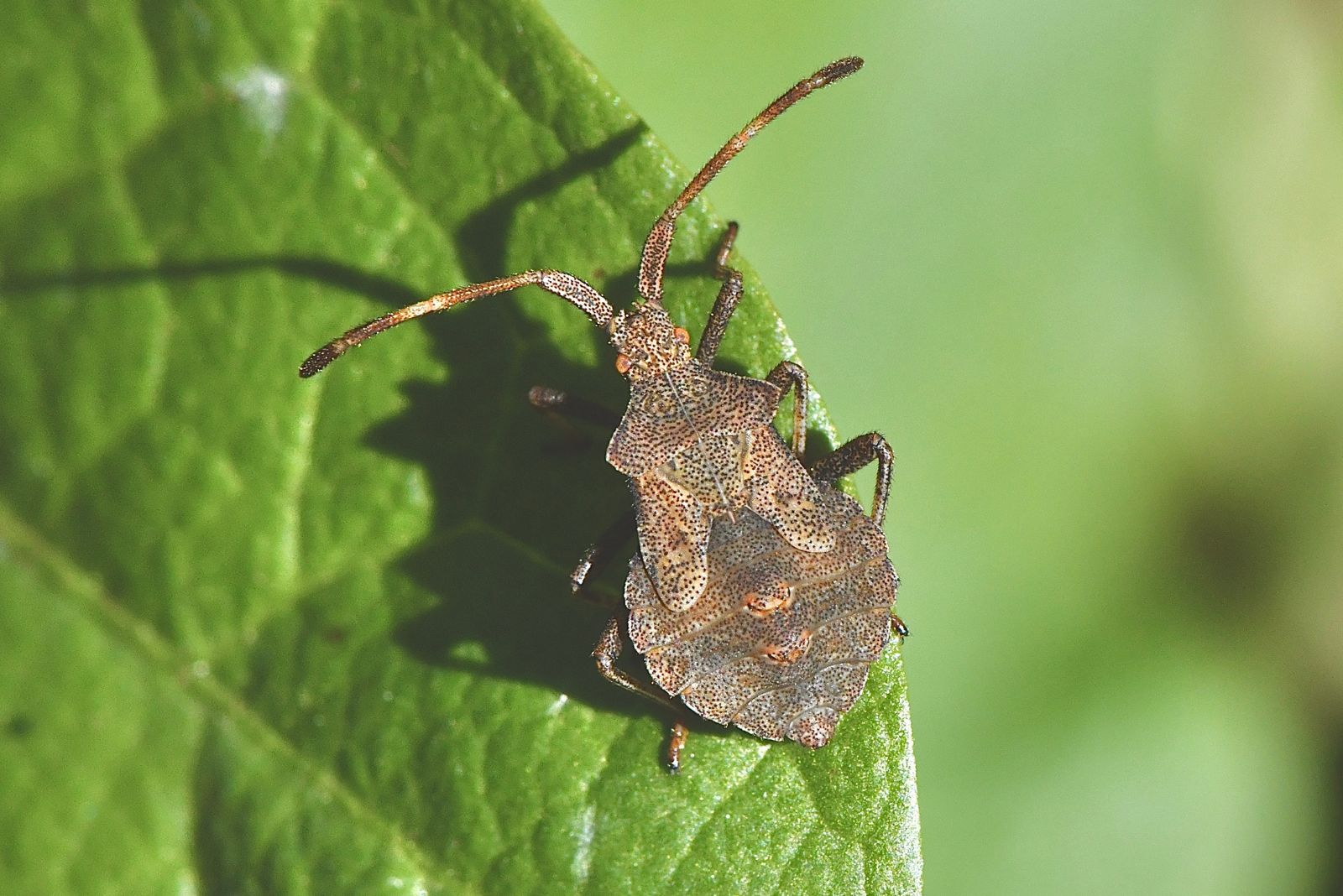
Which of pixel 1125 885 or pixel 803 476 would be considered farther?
pixel 1125 885

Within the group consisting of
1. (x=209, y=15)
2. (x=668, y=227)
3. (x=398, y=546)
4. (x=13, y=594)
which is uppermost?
(x=668, y=227)

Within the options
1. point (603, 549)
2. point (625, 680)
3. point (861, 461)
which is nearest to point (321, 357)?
point (603, 549)

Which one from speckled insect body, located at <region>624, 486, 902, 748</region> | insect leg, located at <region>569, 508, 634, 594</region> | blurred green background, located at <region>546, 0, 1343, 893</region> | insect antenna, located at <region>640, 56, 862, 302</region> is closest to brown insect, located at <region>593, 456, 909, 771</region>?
speckled insect body, located at <region>624, 486, 902, 748</region>

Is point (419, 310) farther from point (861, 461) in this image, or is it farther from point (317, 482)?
point (861, 461)

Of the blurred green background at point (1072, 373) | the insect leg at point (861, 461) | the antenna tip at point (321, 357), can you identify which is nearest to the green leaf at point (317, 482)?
the antenna tip at point (321, 357)

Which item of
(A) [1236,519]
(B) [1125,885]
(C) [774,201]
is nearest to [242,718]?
(C) [774,201]

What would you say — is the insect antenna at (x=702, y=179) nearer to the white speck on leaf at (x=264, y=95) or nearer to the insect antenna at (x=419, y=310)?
the insect antenna at (x=419, y=310)

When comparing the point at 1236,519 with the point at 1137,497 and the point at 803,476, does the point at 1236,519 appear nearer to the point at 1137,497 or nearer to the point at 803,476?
the point at 1137,497
